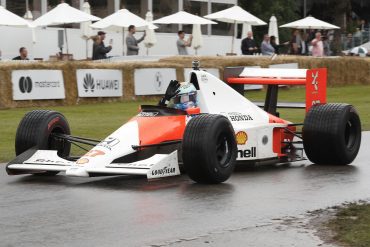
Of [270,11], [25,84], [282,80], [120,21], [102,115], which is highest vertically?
[270,11]

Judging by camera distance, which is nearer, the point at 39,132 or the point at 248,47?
the point at 39,132

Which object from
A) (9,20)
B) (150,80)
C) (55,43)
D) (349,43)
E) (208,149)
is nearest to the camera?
(208,149)

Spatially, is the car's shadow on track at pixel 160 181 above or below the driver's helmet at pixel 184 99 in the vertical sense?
below

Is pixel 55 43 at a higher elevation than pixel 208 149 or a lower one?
higher

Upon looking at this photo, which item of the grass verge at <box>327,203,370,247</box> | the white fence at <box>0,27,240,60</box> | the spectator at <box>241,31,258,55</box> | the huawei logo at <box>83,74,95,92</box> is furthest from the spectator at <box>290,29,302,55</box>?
the grass verge at <box>327,203,370,247</box>

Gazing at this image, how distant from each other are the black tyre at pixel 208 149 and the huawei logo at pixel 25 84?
1253 cm

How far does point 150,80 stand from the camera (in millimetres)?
25141

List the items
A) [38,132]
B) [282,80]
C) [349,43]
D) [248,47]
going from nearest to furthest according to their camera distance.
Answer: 1. [38,132]
2. [282,80]
3. [248,47]
4. [349,43]

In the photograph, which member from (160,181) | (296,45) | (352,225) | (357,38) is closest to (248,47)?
(296,45)

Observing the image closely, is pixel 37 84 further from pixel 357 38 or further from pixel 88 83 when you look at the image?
pixel 357 38

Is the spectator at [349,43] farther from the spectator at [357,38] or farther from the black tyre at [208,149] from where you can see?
the black tyre at [208,149]

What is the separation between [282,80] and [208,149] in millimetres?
3132

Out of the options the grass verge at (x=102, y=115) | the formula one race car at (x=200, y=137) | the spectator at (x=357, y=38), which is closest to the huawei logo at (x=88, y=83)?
the grass verge at (x=102, y=115)

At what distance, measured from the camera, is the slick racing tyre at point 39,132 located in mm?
10805
